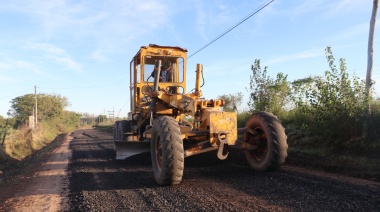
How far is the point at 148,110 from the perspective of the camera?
31.2 feet

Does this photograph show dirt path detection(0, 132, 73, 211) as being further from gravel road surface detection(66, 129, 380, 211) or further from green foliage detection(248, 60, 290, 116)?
green foliage detection(248, 60, 290, 116)

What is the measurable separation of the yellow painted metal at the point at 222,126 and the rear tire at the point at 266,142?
0.82 meters

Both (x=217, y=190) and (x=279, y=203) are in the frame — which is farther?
(x=217, y=190)

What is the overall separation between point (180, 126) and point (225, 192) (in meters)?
2.22

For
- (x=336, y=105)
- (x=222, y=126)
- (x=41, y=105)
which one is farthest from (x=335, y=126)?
(x=41, y=105)

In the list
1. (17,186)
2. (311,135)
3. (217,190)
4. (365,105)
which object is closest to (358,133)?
(365,105)

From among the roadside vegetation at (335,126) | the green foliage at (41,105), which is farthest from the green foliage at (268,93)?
the green foliage at (41,105)

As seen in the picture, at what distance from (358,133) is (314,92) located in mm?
1752

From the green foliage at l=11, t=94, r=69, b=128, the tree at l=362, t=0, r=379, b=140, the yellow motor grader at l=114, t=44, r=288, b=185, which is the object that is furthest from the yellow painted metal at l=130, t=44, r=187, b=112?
the green foliage at l=11, t=94, r=69, b=128

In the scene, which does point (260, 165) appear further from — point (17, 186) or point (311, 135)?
point (17, 186)

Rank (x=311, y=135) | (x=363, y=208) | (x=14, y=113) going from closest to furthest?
(x=363, y=208)
(x=311, y=135)
(x=14, y=113)

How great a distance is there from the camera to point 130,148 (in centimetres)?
946

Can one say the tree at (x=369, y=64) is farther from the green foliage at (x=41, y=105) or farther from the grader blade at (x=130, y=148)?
the green foliage at (x=41, y=105)

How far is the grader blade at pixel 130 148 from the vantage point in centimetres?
926
